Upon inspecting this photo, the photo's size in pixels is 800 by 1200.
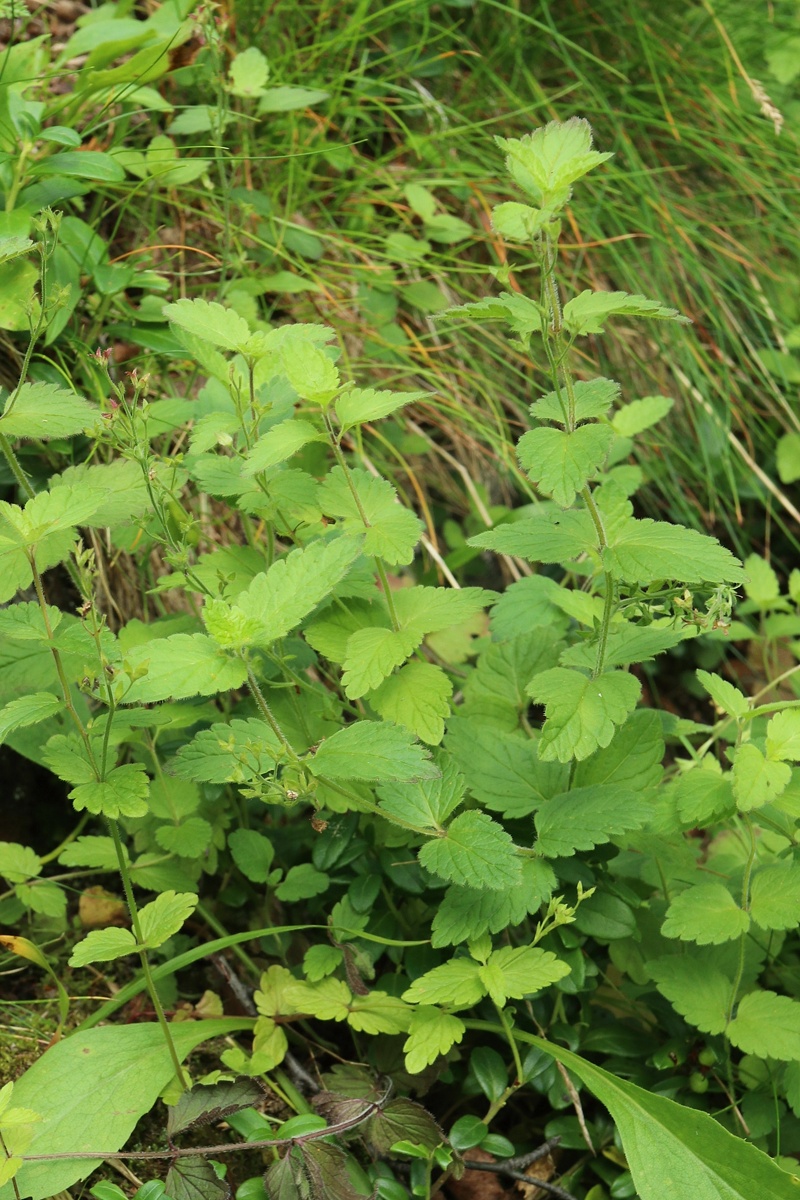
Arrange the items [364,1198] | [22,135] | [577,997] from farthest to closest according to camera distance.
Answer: [22,135] → [577,997] → [364,1198]

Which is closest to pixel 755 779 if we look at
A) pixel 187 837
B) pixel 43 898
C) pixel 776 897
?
pixel 776 897

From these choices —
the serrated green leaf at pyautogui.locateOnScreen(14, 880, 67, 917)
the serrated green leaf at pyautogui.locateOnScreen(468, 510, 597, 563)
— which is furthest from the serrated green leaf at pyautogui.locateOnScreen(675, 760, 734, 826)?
the serrated green leaf at pyautogui.locateOnScreen(14, 880, 67, 917)

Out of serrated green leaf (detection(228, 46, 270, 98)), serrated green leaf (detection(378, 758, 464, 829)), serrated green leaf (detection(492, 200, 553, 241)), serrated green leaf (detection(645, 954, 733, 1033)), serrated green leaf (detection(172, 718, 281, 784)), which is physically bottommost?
serrated green leaf (detection(645, 954, 733, 1033))

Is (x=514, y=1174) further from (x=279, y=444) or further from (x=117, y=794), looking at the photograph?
(x=279, y=444)

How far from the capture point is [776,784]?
134 cm

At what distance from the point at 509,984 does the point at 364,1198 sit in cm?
29

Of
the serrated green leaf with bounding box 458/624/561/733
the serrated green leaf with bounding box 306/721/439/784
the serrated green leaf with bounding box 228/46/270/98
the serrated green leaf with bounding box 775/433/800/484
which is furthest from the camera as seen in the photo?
the serrated green leaf with bounding box 775/433/800/484

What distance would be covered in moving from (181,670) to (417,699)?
13.1 inches

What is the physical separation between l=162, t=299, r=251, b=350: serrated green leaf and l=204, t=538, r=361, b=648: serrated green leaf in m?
0.34

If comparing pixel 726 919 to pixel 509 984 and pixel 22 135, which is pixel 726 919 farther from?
pixel 22 135

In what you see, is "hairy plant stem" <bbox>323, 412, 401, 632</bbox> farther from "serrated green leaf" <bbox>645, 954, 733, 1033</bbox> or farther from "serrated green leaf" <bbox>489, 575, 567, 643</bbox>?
"serrated green leaf" <bbox>645, 954, 733, 1033</bbox>

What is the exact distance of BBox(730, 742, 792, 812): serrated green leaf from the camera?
1.33 m

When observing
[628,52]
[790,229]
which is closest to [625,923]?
[790,229]

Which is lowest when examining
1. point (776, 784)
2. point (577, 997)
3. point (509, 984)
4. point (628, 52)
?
point (577, 997)
